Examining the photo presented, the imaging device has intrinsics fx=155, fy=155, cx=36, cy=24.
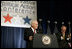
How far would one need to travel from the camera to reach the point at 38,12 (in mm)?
4684

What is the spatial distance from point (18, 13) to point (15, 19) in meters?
0.20

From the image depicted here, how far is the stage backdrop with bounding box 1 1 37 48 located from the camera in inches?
172

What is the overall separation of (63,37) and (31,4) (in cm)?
171

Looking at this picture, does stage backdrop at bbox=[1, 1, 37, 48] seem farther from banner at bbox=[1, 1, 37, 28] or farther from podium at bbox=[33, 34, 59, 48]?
podium at bbox=[33, 34, 59, 48]

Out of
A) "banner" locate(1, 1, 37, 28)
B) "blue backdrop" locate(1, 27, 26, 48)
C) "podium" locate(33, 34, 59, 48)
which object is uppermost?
"banner" locate(1, 1, 37, 28)

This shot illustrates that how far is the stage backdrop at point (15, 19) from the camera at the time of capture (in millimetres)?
4379

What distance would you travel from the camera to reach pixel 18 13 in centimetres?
452

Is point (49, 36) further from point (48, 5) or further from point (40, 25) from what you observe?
point (48, 5)

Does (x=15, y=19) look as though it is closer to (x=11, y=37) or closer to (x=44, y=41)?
(x=11, y=37)

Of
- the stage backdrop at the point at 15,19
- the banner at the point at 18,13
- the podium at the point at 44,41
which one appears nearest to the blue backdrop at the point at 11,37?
the stage backdrop at the point at 15,19

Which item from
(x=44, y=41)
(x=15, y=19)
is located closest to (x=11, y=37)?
(x=15, y=19)

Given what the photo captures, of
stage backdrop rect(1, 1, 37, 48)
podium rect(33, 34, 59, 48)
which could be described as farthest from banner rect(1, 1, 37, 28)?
podium rect(33, 34, 59, 48)

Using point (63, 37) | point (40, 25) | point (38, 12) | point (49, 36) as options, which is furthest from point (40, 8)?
point (49, 36)

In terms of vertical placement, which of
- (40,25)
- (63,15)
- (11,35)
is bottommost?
(11,35)
